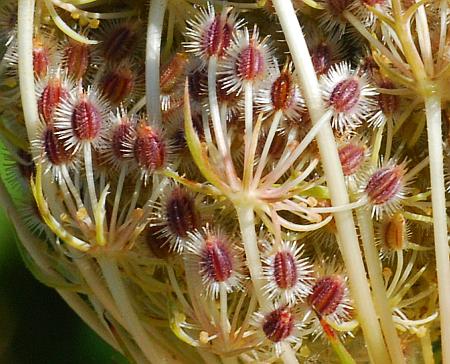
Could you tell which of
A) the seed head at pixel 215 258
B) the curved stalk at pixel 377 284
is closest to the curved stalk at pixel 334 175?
the curved stalk at pixel 377 284

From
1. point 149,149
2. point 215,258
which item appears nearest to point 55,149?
point 149,149

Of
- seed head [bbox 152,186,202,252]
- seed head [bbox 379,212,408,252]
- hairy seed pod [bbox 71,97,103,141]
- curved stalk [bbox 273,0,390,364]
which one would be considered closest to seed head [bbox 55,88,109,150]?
hairy seed pod [bbox 71,97,103,141]

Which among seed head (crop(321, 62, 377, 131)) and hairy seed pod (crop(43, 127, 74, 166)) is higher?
seed head (crop(321, 62, 377, 131))

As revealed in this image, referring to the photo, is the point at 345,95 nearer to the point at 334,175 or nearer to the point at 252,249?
the point at 334,175

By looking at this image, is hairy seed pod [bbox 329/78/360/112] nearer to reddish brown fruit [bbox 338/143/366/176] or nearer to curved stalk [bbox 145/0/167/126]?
reddish brown fruit [bbox 338/143/366/176]

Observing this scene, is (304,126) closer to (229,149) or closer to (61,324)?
(229,149)

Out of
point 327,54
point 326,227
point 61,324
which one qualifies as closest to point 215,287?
point 326,227
